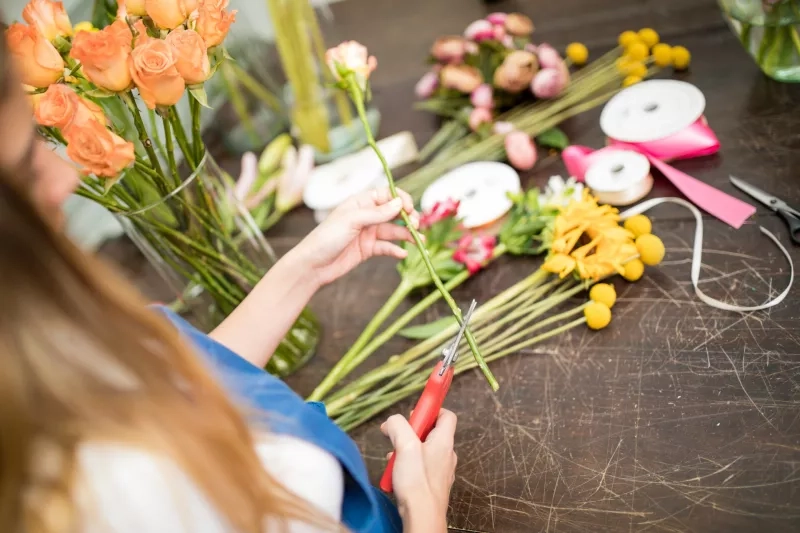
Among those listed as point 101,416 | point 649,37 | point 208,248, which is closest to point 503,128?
point 649,37

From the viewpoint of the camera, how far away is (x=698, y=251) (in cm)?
76

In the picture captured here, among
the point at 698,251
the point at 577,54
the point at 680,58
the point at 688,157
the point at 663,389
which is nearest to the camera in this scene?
the point at 663,389

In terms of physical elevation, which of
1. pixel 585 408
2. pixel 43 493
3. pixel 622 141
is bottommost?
pixel 585 408

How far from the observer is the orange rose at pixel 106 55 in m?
0.55

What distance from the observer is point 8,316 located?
0.34 m

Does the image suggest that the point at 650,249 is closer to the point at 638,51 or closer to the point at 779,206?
the point at 779,206

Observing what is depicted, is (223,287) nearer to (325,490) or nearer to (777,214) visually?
(325,490)

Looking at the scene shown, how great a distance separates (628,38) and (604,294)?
0.52 meters

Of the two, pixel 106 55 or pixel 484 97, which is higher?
pixel 106 55

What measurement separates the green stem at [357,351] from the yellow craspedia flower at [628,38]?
1.81 feet

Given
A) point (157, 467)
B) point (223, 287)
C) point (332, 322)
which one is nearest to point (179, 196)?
point (223, 287)

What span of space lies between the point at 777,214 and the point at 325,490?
0.60m

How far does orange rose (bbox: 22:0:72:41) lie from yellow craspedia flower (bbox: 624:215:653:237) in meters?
0.65

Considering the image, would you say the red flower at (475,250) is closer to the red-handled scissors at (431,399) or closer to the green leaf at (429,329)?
the green leaf at (429,329)
